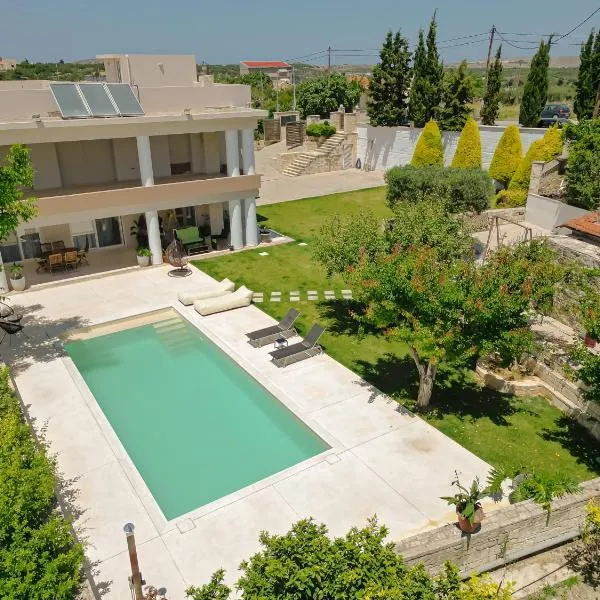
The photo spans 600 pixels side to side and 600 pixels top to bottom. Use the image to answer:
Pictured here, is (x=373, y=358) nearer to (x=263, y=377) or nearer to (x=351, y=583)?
(x=263, y=377)

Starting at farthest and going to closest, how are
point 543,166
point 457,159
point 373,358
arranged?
point 457,159, point 543,166, point 373,358

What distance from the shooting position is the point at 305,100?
182 ft

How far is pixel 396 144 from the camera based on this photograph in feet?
142

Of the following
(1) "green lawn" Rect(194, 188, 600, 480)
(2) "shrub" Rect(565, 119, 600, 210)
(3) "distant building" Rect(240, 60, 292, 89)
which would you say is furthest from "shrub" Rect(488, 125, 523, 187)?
(3) "distant building" Rect(240, 60, 292, 89)

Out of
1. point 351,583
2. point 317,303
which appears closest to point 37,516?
point 351,583

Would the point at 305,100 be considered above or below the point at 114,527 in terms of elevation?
above

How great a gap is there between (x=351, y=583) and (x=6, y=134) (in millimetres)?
20191

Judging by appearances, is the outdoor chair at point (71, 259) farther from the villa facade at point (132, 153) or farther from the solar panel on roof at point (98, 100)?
the solar panel on roof at point (98, 100)

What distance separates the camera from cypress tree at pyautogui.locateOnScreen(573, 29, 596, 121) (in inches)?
1355

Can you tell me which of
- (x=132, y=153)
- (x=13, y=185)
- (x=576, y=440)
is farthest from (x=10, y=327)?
(x=576, y=440)

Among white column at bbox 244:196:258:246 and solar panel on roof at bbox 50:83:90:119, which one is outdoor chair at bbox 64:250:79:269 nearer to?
solar panel on roof at bbox 50:83:90:119

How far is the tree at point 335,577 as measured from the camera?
24.1ft

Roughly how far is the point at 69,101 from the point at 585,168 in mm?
23852

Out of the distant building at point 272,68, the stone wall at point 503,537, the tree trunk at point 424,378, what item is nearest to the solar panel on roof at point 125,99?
the tree trunk at point 424,378
